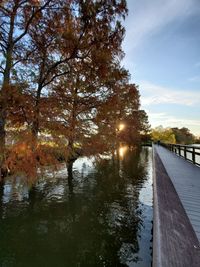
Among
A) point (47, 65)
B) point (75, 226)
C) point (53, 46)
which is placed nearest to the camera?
point (75, 226)

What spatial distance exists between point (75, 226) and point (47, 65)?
6066 mm

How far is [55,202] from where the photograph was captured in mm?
8320

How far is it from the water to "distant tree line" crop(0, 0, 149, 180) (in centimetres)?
146

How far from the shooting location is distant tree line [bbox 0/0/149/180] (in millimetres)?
6527

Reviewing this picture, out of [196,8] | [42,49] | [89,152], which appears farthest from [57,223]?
[196,8]

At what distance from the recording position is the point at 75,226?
6238mm

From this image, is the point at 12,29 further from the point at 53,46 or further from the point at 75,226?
the point at 75,226

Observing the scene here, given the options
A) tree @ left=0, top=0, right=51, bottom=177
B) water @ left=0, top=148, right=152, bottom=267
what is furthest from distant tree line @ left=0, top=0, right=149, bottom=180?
water @ left=0, top=148, right=152, bottom=267

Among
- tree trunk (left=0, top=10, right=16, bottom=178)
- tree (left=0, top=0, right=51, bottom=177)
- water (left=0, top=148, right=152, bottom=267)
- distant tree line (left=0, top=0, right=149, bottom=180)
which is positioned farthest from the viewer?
tree (left=0, top=0, right=51, bottom=177)

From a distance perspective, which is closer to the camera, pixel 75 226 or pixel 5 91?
pixel 5 91

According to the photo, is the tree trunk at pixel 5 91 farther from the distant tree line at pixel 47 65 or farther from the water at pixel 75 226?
the water at pixel 75 226

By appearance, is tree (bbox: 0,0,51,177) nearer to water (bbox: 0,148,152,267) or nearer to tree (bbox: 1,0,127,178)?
tree (bbox: 1,0,127,178)

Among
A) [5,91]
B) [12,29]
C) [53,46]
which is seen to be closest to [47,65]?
[53,46]

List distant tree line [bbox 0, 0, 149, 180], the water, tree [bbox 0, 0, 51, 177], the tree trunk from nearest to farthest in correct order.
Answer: the water < the tree trunk < distant tree line [bbox 0, 0, 149, 180] < tree [bbox 0, 0, 51, 177]
